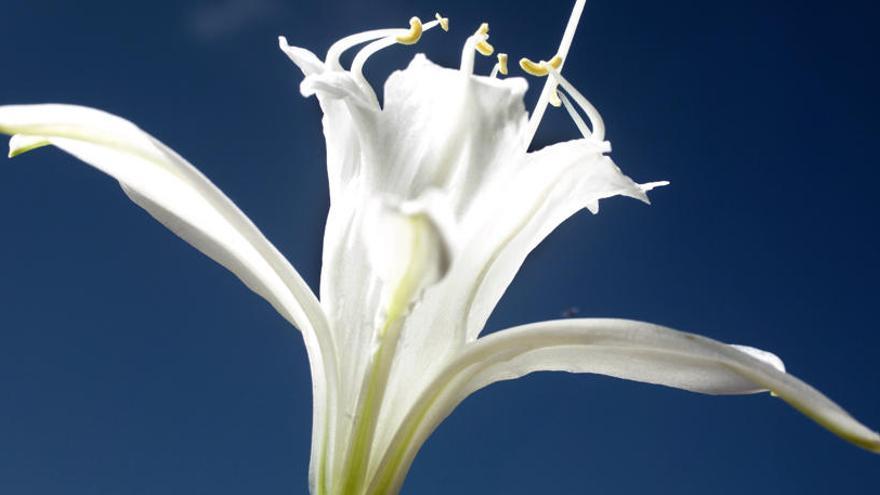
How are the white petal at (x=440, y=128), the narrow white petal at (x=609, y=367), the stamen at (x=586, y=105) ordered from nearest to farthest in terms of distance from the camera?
the narrow white petal at (x=609, y=367), the white petal at (x=440, y=128), the stamen at (x=586, y=105)

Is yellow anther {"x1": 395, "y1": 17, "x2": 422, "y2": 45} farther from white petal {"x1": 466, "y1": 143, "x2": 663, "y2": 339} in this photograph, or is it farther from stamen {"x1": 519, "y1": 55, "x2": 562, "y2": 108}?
white petal {"x1": 466, "y1": 143, "x2": 663, "y2": 339}

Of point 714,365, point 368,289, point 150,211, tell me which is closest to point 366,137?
point 368,289

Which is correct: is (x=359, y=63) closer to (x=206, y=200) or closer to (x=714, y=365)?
(x=206, y=200)

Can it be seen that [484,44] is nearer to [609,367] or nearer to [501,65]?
[501,65]

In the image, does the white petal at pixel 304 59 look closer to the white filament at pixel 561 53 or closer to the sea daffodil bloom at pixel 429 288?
the sea daffodil bloom at pixel 429 288

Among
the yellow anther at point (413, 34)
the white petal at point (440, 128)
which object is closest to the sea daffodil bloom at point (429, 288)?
the white petal at point (440, 128)

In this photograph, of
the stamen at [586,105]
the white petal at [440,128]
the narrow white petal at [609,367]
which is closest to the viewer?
the narrow white petal at [609,367]

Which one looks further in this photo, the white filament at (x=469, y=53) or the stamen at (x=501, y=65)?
the stamen at (x=501, y=65)

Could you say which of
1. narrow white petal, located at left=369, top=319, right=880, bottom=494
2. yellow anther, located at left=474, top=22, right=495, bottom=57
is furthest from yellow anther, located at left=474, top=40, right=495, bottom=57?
narrow white petal, located at left=369, top=319, right=880, bottom=494
